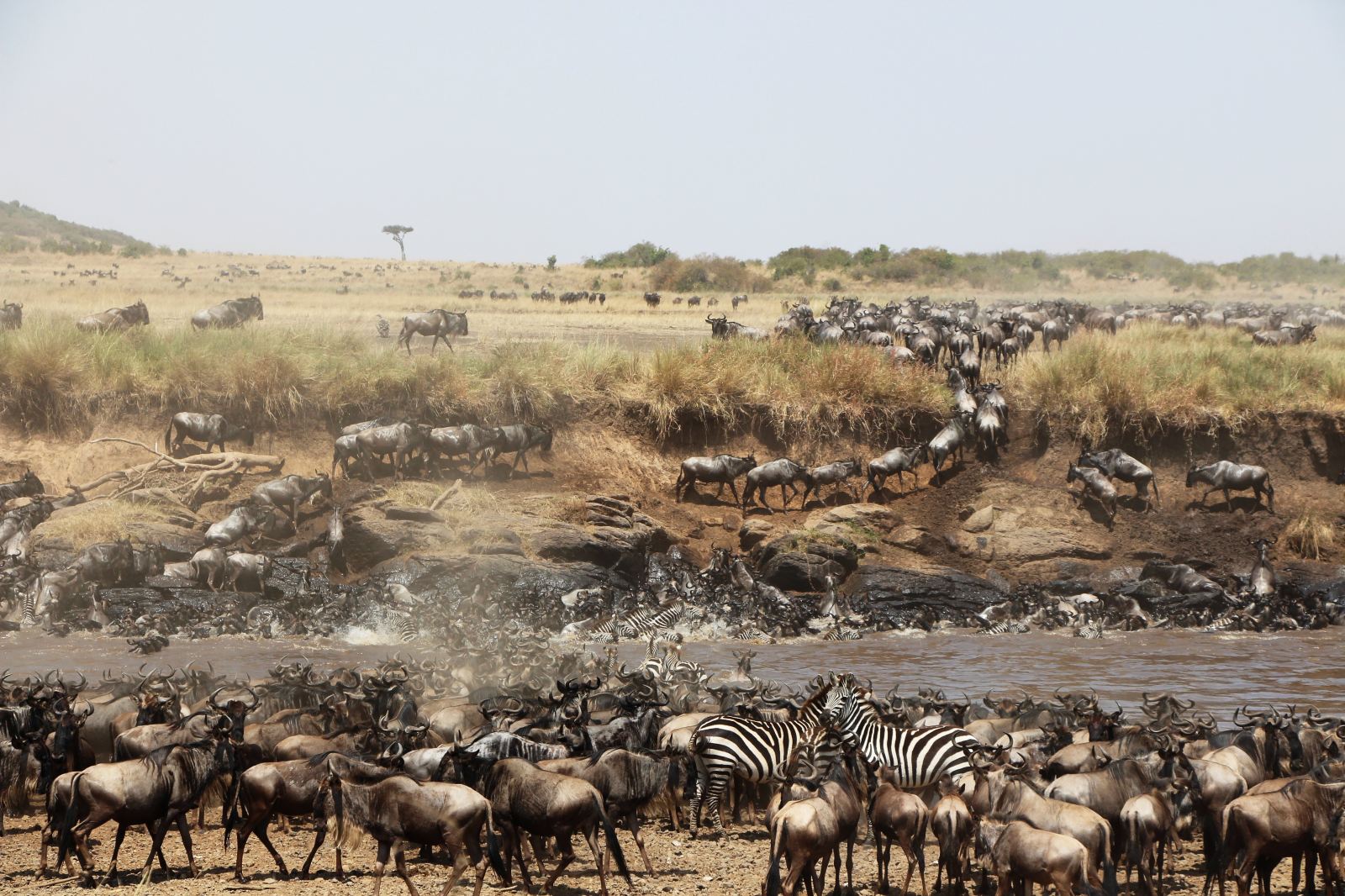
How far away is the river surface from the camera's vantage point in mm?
15195

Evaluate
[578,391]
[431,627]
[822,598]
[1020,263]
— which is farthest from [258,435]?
[1020,263]

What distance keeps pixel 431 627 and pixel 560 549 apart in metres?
2.83

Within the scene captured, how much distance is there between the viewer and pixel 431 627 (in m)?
17.8

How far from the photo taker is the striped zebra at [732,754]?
973cm

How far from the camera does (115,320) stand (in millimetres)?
28375

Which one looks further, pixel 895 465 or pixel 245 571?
pixel 895 465

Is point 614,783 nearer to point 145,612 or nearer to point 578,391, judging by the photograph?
point 145,612

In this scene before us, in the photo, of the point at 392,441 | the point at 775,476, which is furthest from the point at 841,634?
the point at 392,441

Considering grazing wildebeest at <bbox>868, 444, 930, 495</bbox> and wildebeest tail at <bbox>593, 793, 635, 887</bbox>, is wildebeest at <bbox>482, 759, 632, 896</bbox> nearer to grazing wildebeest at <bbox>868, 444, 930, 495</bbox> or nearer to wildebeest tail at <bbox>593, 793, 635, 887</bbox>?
wildebeest tail at <bbox>593, 793, 635, 887</bbox>

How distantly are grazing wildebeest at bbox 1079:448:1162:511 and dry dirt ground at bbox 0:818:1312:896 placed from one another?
1414 centimetres

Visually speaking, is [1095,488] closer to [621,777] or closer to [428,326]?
[428,326]

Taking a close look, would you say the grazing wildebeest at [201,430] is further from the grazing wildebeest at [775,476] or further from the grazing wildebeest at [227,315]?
the grazing wildebeest at [775,476]

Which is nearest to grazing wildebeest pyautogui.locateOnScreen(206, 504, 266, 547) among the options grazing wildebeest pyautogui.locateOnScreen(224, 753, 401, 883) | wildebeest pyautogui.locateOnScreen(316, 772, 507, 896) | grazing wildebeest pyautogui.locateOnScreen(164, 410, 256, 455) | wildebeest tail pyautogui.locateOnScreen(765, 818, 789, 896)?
grazing wildebeest pyautogui.locateOnScreen(164, 410, 256, 455)

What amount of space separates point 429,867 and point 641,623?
9472 millimetres
